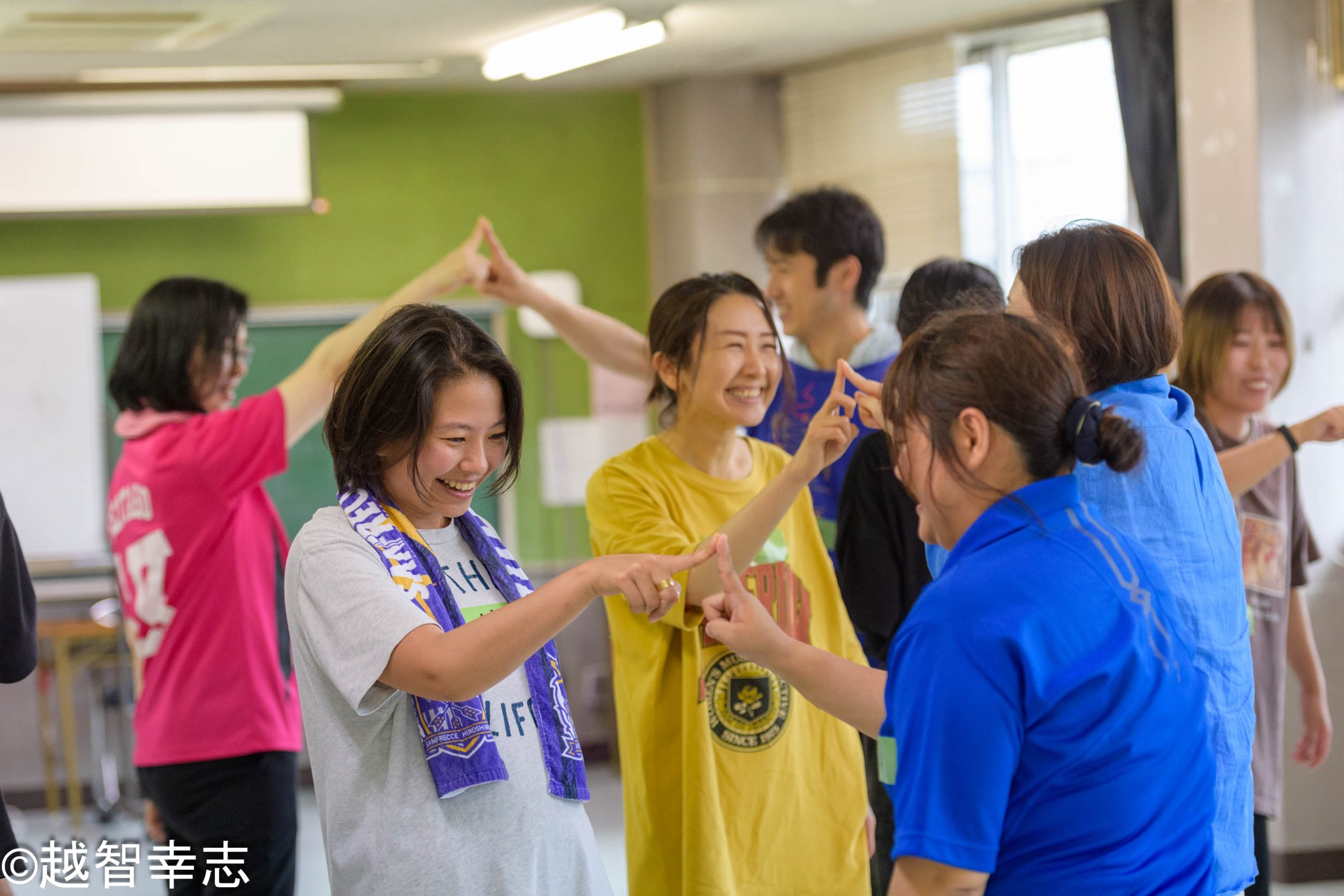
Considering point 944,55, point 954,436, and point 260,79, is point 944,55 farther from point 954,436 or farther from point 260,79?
point 954,436

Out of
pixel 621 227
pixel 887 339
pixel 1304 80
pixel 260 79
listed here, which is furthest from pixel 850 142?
pixel 887 339

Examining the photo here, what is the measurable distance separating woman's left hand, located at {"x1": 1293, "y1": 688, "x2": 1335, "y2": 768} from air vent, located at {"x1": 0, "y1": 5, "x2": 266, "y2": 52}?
154 inches

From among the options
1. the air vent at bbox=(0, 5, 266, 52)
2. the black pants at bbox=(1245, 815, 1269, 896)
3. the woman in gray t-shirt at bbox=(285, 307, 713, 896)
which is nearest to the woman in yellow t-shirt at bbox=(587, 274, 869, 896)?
the woman in gray t-shirt at bbox=(285, 307, 713, 896)

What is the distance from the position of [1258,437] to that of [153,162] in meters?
4.67

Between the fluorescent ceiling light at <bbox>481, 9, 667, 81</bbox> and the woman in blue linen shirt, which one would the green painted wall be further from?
the woman in blue linen shirt

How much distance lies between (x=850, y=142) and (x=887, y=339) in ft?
10.2

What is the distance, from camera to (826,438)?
5.97ft

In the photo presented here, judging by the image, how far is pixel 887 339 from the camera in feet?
8.72

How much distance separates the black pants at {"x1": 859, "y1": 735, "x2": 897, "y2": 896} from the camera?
218 cm

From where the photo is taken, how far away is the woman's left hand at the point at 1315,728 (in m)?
2.84

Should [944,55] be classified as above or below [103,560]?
above

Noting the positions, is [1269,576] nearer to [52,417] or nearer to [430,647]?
[430,647]

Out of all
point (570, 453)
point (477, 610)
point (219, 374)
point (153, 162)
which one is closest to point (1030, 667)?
point (477, 610)

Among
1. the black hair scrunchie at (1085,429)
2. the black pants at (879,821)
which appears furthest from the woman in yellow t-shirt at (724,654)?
the black hair scrunchie at (1085,429)
